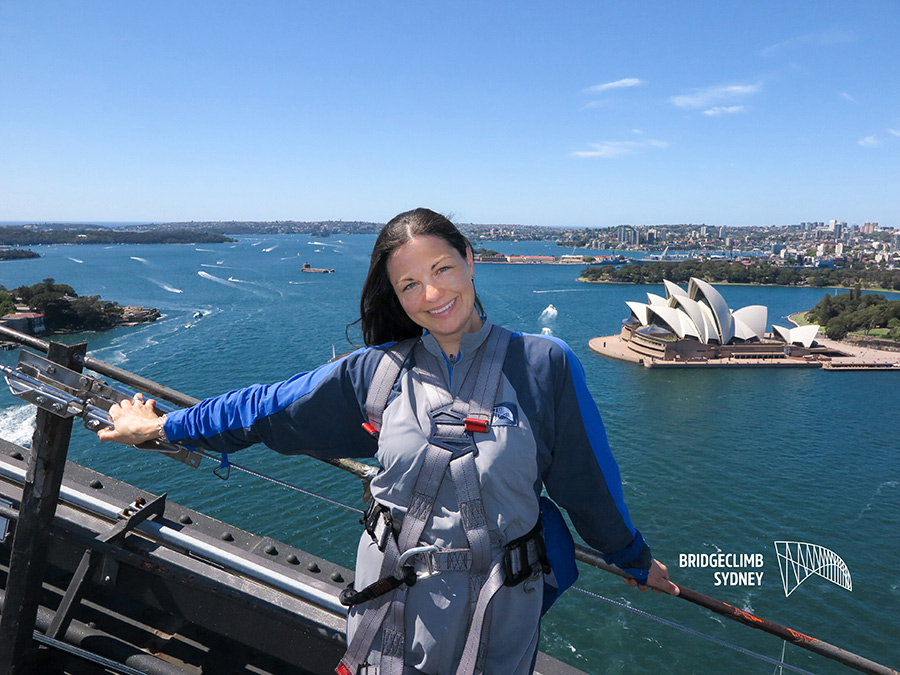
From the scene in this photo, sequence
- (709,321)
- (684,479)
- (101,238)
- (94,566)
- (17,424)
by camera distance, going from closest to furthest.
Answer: (94,566) < (684,479) < (17,424) < (709,321) < (101,238)

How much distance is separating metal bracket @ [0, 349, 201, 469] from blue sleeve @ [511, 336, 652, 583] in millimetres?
547

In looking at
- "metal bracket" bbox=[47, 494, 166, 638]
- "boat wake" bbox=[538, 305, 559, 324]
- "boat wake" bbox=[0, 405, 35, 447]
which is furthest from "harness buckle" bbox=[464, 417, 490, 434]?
"boat wake" bbox=[538, 305, 559, 324]

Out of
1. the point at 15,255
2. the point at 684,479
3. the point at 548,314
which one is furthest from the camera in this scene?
the point at 15,255

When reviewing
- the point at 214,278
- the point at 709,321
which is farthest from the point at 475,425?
the point at 214,278

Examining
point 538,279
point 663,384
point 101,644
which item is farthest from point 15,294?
point 538,279

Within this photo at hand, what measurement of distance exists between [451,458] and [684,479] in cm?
1170

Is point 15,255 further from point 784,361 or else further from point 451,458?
point 451,458

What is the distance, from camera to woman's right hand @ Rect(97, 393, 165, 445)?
91 cm

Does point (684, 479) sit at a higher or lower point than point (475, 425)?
lower

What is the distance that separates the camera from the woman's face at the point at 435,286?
2.68ft

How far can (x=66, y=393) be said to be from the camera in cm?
92

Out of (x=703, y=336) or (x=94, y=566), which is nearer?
(x=94, y=566)

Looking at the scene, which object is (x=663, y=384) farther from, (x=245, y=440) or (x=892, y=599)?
(x=245, y=440)

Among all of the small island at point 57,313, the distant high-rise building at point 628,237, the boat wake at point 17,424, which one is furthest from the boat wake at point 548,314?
the distant high-rise building at point 628,237
